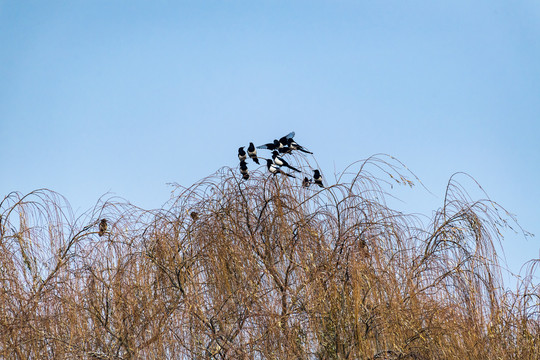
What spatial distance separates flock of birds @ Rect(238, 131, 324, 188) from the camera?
626cm

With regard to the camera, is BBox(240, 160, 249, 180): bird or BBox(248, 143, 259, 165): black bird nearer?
BBox(240, 160, 249, 180): bird

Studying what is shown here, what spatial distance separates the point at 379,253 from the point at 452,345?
1029 mm

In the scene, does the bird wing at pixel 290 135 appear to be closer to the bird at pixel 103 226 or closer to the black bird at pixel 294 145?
the black bird at pixel 294 145

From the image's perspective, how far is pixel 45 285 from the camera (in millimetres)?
6340

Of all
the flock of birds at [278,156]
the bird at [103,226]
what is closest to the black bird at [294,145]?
the flock of birds at [278,156]

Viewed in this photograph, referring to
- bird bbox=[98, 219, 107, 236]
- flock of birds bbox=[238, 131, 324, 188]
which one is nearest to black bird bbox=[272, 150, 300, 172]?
flock of birds bbox=[238, 131, 324, 188]

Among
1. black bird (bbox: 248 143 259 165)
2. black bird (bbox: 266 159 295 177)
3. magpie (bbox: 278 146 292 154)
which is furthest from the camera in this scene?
black bird (bbox: 248 143 259 165)

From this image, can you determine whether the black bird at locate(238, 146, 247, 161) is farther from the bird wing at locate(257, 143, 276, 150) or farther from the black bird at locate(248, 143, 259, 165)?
the bird wing at locate(257, 143, 276, 150)

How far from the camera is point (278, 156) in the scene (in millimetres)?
6523

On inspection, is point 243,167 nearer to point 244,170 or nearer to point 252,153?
point 244,170

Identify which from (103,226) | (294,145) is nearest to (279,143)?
(294,145)

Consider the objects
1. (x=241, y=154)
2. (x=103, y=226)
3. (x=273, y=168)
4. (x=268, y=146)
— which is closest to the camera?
(x=273, y=168)

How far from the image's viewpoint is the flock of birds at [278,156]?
20.5ft

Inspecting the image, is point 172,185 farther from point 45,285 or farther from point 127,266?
point 45,285
